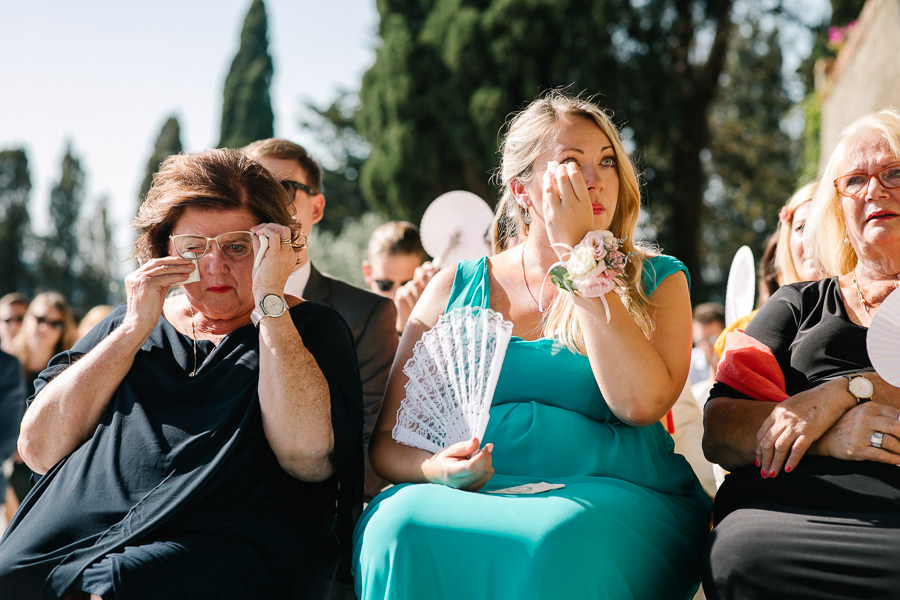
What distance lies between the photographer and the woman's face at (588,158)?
116 inches

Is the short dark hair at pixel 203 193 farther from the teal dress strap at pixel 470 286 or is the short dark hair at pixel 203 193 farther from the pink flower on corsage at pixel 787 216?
the pink flower on corsage at pixel 787 216

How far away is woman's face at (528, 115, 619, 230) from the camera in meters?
2.95

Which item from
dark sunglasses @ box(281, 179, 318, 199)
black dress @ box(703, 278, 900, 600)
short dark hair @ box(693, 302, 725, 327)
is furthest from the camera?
short dark hair @ box(693, 302, 725, 327)

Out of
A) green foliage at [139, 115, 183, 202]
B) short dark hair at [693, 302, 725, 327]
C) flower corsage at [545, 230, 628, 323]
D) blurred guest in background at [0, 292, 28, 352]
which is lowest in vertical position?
green foliage at [139, 115, 183, 202]

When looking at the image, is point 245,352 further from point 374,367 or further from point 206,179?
point 374,367

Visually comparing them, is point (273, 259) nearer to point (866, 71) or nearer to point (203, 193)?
point (203, 193)

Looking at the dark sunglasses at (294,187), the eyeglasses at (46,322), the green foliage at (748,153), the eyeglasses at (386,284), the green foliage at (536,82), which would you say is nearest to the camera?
the dark sunglasses at (294,187)

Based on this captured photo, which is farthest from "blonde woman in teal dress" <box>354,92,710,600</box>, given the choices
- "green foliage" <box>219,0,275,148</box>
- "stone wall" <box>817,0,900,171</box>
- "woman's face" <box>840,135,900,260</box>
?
"green foliage" <box>219,0,275,148</box>

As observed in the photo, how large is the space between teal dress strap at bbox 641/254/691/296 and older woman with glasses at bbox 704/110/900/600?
0.33 meters

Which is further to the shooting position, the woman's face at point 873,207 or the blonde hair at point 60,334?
the blonde hair at point 60,334

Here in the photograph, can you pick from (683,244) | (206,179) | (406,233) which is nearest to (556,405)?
(206,179)

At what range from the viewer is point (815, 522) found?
2.32 m

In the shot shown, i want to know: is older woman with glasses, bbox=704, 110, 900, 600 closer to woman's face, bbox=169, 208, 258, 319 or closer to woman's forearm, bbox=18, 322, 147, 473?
woman's face, bbox=169, 208, 258, 319

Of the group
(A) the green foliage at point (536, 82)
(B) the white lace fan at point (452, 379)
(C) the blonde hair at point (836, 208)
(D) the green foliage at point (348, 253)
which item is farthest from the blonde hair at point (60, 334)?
(D) the green foliage at point (348, 253)
